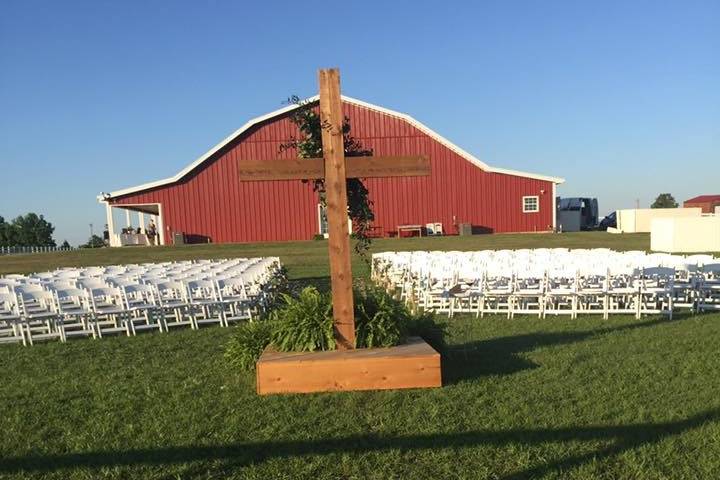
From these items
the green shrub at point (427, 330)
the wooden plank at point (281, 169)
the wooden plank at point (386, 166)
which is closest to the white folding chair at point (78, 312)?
the wooden plank at point (281, 169)

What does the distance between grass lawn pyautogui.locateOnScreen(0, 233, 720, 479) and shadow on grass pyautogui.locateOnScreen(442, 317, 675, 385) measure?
0.12 feet

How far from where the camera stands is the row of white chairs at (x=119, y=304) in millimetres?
9023

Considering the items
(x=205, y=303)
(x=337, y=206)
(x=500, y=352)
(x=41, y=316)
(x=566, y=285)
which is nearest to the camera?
(x=337, y=206)

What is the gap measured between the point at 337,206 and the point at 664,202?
280ft

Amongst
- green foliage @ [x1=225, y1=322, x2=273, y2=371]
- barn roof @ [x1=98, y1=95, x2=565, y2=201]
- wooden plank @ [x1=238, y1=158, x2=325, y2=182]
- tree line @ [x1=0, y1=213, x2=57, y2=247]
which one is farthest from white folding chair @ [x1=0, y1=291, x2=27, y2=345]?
tree line @ [x1=0, y1=213, x2=57, y2=247]

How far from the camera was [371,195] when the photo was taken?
106 feet

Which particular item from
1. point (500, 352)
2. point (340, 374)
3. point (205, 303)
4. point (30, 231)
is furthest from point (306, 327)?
point (30, 231)

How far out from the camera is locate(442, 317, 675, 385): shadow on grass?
593 centimetres

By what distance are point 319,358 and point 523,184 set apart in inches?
1177

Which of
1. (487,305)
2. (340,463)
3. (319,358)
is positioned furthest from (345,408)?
(487,305)

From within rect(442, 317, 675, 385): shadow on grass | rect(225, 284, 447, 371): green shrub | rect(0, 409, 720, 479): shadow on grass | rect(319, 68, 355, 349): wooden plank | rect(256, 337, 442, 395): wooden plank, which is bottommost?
rect(442, 317, 675, 385): shadow on grass

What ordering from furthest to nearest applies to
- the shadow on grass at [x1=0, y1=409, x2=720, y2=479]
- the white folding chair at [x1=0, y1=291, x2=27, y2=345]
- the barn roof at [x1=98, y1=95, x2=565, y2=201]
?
the barn roof at [x1=98, y1=95, x2=565, y2=201] < the white folding chair at [x1=0, y1=291, x2=27, y2=345] < the shadow on grass at [x1=0, y1=409, x2=720, y2=479]

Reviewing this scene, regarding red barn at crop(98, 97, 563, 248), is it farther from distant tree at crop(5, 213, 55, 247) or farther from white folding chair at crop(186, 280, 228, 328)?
distant tree at crop(5, 213, 55, 247)

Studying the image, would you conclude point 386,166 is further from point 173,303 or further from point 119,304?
point 119,304
